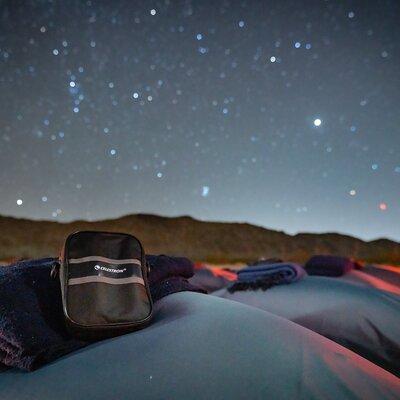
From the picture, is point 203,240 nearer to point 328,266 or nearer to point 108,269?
point 328,266

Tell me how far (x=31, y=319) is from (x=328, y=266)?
13.6 feet

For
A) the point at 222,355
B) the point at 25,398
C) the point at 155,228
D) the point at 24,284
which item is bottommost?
the point at 25,398

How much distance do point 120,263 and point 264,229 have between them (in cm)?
3369

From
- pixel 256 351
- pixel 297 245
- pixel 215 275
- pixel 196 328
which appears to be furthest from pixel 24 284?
pixel 297 245

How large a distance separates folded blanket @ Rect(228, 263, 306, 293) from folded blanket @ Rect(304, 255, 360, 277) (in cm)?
86

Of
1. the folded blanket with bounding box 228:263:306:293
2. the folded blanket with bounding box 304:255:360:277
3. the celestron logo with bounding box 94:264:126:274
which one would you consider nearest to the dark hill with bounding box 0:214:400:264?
the folded blanket with bounding box 304:255:360:277

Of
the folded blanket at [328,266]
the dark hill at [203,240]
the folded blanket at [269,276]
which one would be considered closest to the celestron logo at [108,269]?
the folded blanket at [269,276]

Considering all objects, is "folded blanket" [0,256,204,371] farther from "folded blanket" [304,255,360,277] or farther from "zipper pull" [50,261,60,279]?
"folded blanket" [304,255,360,277]

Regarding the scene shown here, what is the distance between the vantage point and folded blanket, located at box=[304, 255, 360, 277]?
5.01 meters

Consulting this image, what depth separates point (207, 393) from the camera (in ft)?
4.04

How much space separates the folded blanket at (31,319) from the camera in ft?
4.82

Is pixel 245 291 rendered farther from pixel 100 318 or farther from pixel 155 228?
pixel 155 228

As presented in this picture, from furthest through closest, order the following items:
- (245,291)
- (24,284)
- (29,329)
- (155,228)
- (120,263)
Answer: (155,228) < (245,291) < (120,263) < (24,284) < (29,329)

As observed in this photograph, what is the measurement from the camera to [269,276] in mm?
4242
